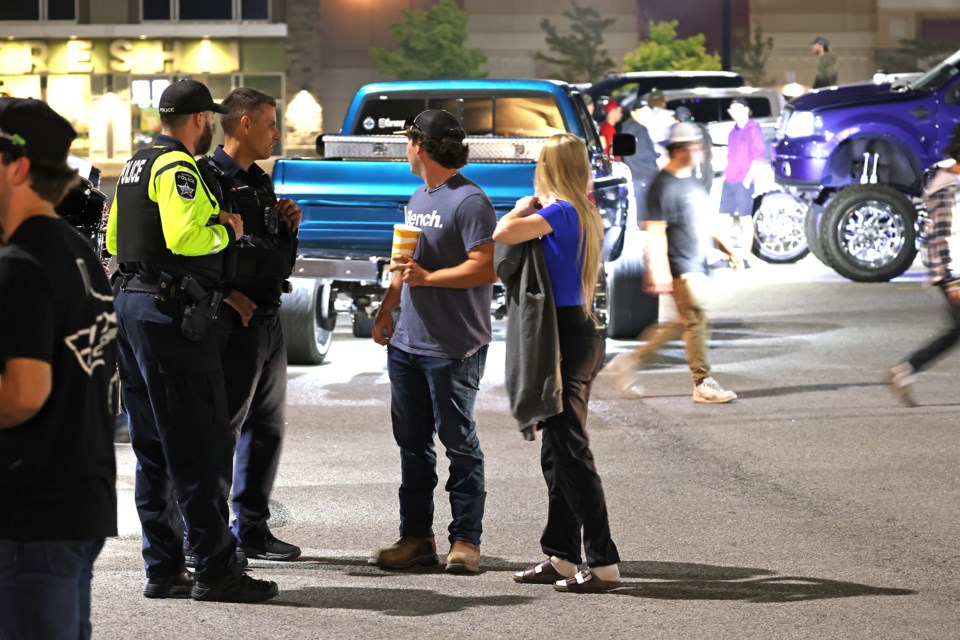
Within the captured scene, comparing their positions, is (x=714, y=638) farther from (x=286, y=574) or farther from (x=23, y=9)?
(x=23, y=9)

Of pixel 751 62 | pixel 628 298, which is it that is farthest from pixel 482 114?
pixel 751 62

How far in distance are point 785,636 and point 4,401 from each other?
313 centimetres

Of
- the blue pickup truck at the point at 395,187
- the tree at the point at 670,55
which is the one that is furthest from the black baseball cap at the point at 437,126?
the tree at the point at 670,55

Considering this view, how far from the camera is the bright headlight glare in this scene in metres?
18.6

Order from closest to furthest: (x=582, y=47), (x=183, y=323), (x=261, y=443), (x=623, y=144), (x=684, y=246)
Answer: (x=183, y=323) → (x=261, y=443) → (x=684, y=246) → (x=623, y=144) → (x=582, y=47)

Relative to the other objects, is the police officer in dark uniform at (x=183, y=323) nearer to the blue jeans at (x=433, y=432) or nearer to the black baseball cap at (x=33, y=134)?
the blue jeans at (x=433, y=432)

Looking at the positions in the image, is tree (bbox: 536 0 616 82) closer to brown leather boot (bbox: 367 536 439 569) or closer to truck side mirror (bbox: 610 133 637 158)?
truck side mirror (bbox: 610 133 637 158)

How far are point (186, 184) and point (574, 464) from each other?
5.83 ft

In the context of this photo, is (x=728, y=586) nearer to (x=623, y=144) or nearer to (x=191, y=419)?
(x=191, y=419)

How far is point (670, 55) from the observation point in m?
59.0

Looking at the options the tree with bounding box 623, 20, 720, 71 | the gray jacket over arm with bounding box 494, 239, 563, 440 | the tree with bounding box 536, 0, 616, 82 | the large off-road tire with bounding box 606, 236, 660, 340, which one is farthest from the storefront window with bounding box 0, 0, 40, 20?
the gray jacket over arm with bounding box 494, 239, 563, 440

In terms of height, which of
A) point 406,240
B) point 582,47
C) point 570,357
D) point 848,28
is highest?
point 848,28

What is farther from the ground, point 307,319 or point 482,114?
point 482,114

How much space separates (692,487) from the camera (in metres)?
8.36
